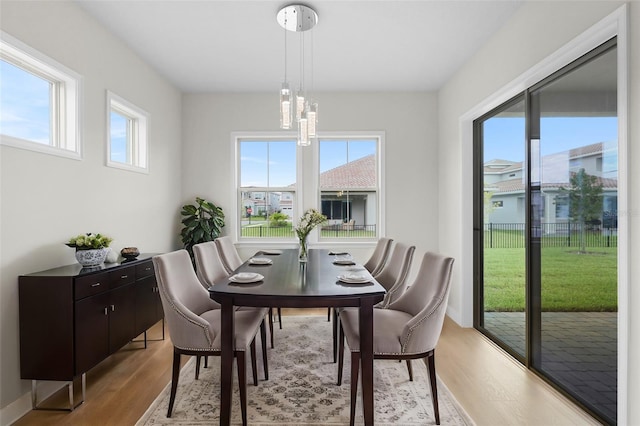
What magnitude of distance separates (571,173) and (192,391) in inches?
124

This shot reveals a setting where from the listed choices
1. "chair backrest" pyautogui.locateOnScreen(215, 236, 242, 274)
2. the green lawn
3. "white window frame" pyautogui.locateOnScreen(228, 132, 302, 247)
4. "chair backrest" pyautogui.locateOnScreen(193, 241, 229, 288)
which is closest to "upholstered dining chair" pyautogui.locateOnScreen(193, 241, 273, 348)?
"chair backrest" pyautogui.locateOnScreen(193, 241, 229, 288)

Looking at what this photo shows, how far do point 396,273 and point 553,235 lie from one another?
4.07 ft

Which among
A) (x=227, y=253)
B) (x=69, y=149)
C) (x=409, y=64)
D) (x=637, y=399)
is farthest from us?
(x=409, y=64)

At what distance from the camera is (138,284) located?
2971 millimetres

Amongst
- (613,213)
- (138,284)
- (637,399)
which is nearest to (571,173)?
(613,213)

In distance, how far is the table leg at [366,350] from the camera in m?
1.92

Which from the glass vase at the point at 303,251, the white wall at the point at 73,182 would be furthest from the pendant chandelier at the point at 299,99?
the white wall at the point at 73,182

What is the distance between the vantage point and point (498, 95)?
3164mm

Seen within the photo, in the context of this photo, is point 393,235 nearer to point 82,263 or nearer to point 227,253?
point 227,253

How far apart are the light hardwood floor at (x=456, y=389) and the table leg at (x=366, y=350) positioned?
2.55 ft

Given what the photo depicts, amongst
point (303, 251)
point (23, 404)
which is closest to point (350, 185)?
point (303, 251)

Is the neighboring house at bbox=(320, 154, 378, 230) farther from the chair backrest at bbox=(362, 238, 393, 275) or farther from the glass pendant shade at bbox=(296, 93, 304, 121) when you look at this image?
the glass pendant shade at bbox=(296, 93, 304, 121)

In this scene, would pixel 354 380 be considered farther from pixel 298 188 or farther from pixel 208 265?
pixel 298 188

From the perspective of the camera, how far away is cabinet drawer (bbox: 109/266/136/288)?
8.53ft
